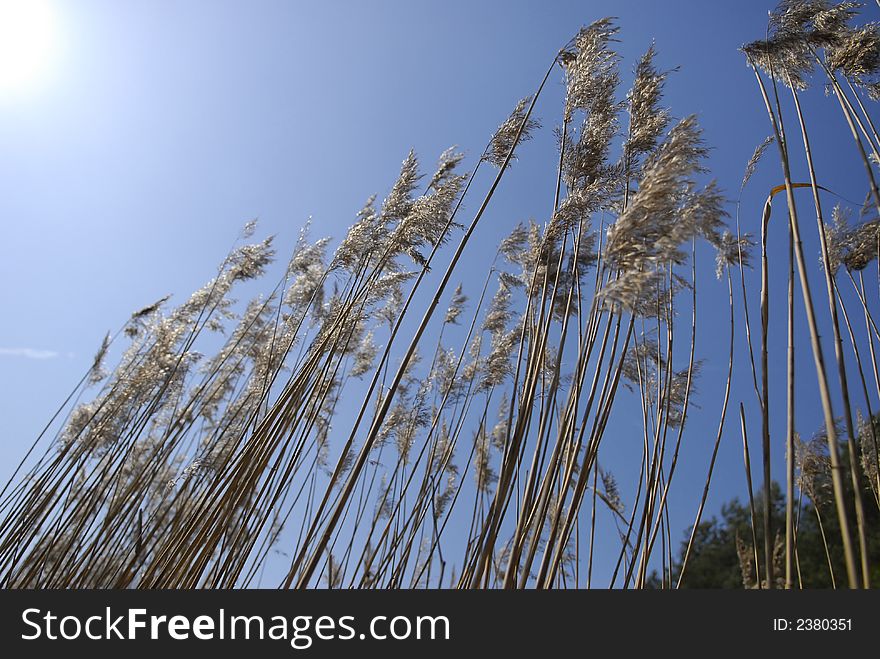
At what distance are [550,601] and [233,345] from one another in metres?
3.47

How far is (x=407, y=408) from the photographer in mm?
3980

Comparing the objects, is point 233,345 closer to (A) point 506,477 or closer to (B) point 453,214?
(B) point 453,214

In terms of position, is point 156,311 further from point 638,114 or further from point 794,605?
point 794,605

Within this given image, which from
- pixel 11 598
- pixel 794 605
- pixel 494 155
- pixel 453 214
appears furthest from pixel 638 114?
pixel 11 598

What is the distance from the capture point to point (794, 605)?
1.33m

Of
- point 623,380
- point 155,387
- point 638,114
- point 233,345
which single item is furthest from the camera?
point 233,345

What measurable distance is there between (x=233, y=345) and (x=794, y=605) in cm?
389

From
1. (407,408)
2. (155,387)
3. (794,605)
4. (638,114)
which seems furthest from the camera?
(407,408)

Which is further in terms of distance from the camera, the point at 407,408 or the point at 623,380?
the point at 407,408

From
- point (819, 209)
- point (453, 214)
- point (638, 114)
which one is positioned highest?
point (638, 114)

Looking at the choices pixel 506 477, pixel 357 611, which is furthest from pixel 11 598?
pixel 506 477

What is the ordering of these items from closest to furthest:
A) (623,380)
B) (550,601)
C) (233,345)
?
(550,601), (623,380), (233,345)

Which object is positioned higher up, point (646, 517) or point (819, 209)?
point (819, 209)

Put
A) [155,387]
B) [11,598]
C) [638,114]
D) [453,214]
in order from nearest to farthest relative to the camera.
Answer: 1. [11,598]
2. [638,114]
3. [453,214]
4. [155,387]
